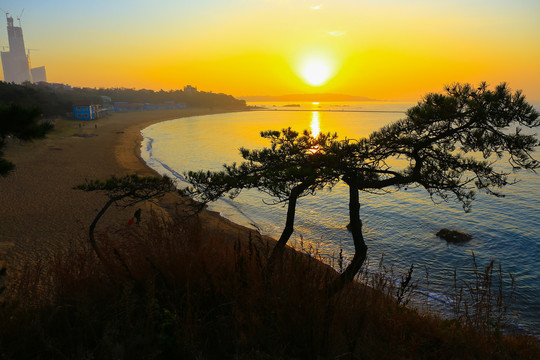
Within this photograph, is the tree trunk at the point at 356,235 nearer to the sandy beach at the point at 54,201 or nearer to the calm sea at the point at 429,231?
the sandy beach at the point at 54,201

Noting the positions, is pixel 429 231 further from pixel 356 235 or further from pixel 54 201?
pixel 54 201

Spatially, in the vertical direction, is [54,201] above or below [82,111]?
below

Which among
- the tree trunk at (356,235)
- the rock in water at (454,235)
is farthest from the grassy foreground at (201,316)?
the rock in water at (454,235)

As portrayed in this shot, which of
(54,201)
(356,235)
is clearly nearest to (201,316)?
(356,235)

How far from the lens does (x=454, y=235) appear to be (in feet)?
56.5

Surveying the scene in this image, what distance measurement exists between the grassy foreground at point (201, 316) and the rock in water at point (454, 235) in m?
14.2

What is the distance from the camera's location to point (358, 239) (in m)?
6.07

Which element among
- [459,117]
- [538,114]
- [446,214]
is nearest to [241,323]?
[459,117]

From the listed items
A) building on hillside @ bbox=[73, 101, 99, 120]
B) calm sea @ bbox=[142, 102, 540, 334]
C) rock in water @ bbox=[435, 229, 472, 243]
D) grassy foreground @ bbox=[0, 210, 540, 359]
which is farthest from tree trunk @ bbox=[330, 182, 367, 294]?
building on hillside @ bbox=[73, 101, 99, 120]

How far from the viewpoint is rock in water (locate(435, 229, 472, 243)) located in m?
17.0

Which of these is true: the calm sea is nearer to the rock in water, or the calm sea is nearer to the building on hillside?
the rock in water

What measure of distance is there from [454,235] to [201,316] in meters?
17.2

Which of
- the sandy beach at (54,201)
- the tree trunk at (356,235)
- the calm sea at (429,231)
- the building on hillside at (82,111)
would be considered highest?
the building on hillside at (82,111)

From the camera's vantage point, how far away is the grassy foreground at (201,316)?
3131 millimetres
